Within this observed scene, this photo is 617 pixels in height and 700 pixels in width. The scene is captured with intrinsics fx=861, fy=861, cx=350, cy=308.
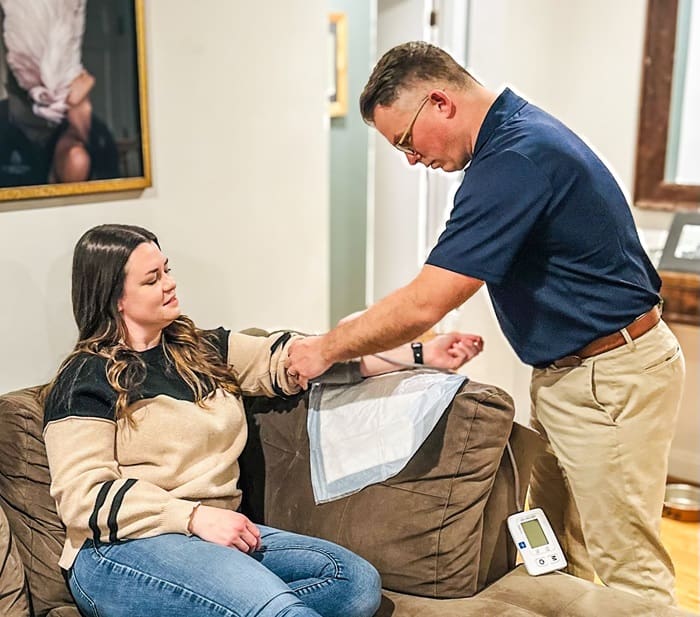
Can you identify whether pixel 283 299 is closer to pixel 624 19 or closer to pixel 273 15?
pixel 273 15

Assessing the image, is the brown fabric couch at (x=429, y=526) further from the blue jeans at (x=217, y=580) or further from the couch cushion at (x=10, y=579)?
the blue jeans at (x=217, y=580)

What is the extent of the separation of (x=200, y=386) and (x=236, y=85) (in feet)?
3.16

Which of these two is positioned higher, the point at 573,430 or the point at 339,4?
the point at 339,4

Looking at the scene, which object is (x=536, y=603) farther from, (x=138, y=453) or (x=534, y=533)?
(x=138, y=453)

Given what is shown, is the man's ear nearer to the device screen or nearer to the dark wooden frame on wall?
the device screen

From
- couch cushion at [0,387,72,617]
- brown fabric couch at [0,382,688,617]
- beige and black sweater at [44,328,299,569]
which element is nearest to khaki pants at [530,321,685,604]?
brown fabric couch at [0,382,688,617]

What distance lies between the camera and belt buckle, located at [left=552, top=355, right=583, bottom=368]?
187 cm

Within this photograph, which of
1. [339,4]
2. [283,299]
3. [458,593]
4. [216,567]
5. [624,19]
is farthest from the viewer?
[339,4]

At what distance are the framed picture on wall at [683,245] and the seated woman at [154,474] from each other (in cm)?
183

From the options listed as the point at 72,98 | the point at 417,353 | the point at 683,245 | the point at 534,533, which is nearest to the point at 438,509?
the point at 534,533

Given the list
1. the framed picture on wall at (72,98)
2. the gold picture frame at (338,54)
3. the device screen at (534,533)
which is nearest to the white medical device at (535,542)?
the device screen at (534,533)

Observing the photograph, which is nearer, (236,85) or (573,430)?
(573,430)


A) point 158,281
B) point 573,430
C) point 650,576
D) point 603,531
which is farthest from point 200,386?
point 650,576

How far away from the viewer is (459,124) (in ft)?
6.00
